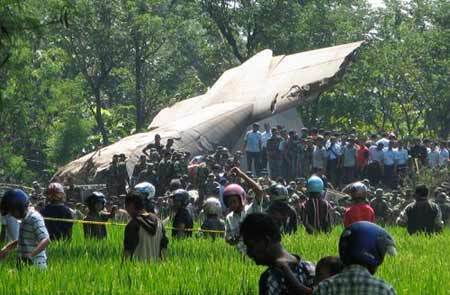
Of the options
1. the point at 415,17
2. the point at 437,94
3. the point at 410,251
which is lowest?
the point at 410,251

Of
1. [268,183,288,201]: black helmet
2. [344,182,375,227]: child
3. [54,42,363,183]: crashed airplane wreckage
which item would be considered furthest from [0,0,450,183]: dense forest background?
[268,183,288,201]: black helmet

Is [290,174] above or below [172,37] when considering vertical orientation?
below

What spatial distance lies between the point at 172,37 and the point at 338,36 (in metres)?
7.90

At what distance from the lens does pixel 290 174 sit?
36312mm

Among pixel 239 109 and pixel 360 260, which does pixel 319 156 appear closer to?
pixel 239 109

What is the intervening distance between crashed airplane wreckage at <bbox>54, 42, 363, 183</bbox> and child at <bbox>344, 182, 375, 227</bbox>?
73.8 feet

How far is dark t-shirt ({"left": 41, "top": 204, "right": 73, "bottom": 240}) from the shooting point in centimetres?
1770

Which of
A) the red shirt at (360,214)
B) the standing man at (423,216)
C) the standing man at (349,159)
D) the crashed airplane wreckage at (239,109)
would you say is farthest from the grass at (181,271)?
the crashed airplane wreckage at (239,109)

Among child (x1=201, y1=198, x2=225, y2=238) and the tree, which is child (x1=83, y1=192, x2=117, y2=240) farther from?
the tree

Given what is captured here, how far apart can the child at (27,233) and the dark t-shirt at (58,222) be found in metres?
3.70

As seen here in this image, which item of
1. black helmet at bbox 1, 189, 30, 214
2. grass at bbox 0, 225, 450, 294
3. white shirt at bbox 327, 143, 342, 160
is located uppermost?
white shirt at bbox 327, 143, 342, 160

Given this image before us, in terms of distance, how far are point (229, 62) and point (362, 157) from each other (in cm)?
2968

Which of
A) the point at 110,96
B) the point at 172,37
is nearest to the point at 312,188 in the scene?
the point at 172,37

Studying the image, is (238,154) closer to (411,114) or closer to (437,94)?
(437,94)
